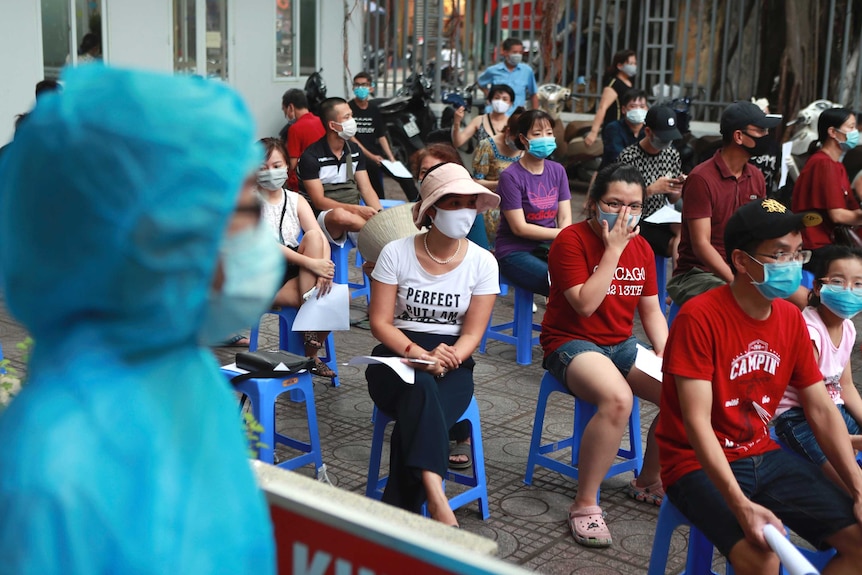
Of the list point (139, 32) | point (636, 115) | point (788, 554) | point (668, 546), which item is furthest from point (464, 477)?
point (139, 32)

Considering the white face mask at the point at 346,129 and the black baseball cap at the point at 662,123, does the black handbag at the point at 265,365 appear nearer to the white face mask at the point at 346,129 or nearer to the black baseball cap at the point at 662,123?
the white face mask at the point at 346,129

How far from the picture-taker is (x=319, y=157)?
704cm

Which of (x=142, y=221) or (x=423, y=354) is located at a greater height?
(x=142, y=221)

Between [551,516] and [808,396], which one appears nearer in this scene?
[808,396]

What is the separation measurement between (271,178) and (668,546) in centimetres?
309

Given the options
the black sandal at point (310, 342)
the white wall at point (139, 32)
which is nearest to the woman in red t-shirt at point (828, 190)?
the black sandal at point (310, 342)

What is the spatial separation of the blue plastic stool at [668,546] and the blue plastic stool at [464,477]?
3.12 ft

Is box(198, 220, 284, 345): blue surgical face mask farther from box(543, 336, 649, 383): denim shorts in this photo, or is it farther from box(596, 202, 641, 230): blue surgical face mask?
box(596, 202, 641, 230): blue surgical face mask

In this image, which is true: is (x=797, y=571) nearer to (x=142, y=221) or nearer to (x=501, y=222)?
(x=142, y=221)

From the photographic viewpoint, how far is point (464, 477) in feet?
14.2

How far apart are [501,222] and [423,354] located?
2620 millimetres

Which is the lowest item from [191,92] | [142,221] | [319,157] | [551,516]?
[551,516]

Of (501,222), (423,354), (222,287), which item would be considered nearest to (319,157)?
(501,222)

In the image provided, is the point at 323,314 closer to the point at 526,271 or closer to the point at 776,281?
the point at 526,271
